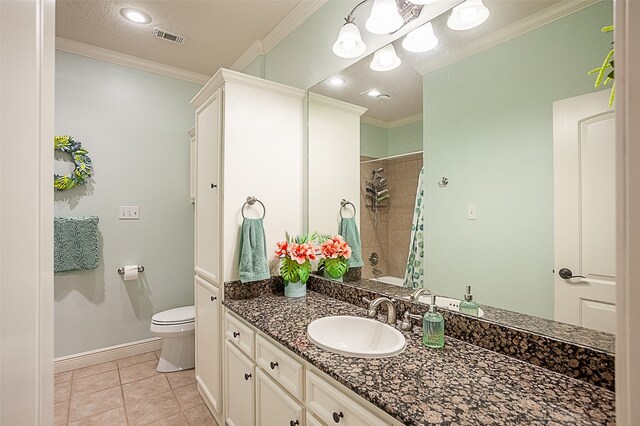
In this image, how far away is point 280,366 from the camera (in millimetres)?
1301

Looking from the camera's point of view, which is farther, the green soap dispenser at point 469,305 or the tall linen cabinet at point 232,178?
the tall linen cabinet at point 232,178

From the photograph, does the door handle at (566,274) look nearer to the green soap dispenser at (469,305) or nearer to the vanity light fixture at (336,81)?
the green soap dispenser at (469,305)

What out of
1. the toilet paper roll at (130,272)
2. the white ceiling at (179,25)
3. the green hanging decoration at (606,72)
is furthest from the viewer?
the toilet paper roll at (130,272)

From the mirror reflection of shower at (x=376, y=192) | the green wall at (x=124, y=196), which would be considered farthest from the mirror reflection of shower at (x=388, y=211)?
the green wall at (x=124, y=196)

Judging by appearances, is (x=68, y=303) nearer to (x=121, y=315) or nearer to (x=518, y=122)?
(x=121, y=315)

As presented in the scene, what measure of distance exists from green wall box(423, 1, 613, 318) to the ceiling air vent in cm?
204

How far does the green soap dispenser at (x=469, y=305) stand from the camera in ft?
4.10

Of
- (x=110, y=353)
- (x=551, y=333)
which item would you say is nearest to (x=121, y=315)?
(x=110, y=353)

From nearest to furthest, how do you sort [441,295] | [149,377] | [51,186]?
[51,186], [441,295], [149,377]

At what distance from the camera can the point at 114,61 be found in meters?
2.74

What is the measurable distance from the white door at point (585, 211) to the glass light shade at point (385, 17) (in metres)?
0.82

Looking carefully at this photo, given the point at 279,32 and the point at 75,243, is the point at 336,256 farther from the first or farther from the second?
the point at 75,243

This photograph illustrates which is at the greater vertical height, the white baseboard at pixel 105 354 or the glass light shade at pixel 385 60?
the glass light shade at pixel 385 60

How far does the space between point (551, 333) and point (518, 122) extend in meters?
0.74
